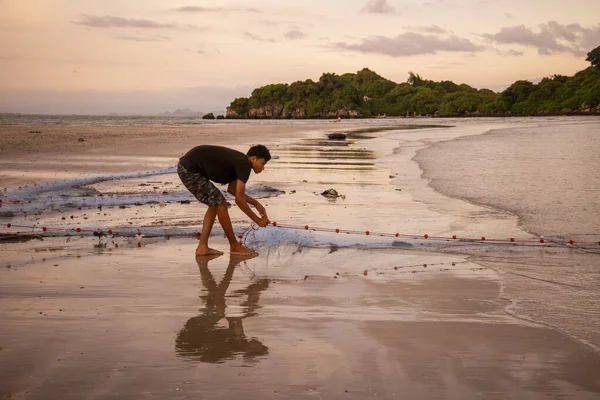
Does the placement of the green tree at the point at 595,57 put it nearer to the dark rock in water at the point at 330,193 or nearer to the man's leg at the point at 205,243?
the dark rock in water at the point at 330,193

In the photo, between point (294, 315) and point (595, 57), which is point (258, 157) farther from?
point (595, 57)

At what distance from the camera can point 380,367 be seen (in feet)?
12.3

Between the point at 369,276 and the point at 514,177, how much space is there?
10.3 metres

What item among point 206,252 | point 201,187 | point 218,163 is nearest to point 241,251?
point 206,252

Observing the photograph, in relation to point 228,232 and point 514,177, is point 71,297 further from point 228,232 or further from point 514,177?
point 514,177

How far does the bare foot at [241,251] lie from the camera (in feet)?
24.3

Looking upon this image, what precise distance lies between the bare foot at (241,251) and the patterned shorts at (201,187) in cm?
60

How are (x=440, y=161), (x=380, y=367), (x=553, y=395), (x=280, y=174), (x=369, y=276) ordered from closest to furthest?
(x=553, y=395), (x=380, y=367), (x=369, y=276), (x=280, y=174), (x=440, y=161)

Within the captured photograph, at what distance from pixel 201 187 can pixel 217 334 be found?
3.39 metres

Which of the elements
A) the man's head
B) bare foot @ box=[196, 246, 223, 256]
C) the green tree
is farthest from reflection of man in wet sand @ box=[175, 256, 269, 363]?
the green tree

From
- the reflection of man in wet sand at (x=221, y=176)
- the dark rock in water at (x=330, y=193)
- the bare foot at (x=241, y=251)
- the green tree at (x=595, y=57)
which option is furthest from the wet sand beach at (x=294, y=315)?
the green tree at (x=595, y=57)

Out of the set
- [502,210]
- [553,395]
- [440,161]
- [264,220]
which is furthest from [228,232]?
[440,161]

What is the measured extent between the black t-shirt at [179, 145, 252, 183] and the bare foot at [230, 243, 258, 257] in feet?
2.76

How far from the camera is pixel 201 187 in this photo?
7.50m
